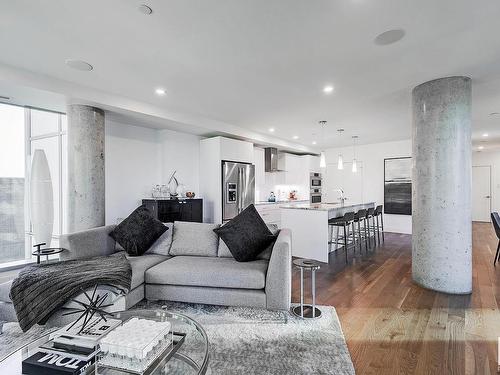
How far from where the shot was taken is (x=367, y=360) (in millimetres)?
1908

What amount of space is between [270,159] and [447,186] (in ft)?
15.3

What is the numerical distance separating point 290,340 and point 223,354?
0.55 metres

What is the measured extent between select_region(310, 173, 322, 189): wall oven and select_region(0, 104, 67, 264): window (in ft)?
21.3

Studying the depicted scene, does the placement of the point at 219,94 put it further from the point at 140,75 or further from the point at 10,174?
the point at 10,174

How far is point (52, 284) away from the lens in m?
2.14

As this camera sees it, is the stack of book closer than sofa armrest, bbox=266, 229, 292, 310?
Yes

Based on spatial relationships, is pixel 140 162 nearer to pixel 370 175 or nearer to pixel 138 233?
pixel 138 233

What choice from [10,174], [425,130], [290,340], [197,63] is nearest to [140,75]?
[197,63]

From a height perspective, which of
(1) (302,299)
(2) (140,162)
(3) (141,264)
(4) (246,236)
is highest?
(2) (140,162)

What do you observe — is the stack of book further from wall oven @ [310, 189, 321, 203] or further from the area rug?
wall oven @ [310, 189, 321, 203]

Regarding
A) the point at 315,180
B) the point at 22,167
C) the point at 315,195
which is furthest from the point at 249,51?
the point at 315,195

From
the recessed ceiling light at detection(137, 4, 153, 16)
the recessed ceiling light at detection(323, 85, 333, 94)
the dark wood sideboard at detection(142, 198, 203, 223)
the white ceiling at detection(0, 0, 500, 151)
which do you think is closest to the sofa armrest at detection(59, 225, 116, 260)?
the dark wood sideboard at detection(142, 198, 203, 223)

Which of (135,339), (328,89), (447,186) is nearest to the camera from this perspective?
(135,339)

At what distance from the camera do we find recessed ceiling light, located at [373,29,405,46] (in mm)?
2281
